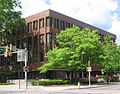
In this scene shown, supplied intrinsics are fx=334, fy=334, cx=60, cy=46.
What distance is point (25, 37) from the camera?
75.3m

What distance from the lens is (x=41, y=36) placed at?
69.6 metres

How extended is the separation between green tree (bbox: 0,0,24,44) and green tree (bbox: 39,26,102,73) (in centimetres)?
1567

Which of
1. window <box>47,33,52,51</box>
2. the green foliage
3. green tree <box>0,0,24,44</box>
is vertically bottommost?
the green foliage

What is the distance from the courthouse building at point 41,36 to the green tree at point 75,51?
842cm

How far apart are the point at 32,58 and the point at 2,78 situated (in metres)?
7.65

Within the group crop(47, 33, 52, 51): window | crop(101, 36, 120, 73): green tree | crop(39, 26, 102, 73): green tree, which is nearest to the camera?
crop(39, 26, 102, 73): green tree

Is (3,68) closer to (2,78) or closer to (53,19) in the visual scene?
(2,78)

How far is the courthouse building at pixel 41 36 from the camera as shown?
6725cm

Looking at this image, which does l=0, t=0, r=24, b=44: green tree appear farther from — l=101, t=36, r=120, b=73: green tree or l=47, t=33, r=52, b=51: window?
l=101, t=36, r=120, b=73: green tree

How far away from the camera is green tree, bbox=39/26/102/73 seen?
5556 cm

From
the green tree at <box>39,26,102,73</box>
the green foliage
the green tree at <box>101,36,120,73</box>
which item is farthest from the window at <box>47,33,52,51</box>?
the green foliage

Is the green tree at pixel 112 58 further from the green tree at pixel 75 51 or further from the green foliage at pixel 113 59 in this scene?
the green tree at pixel 75 51

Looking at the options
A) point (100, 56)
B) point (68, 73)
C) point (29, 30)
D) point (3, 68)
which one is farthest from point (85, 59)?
point (3, 68)

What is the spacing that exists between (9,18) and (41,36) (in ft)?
26.5
